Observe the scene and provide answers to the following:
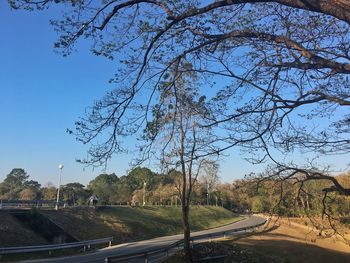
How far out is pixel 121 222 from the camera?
1688 inches

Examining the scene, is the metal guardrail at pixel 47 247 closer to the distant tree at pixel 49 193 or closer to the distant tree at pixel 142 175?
the distant tree at pixel 142 175

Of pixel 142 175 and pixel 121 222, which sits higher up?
pixel 142 175

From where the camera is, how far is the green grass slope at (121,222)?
3641 cm

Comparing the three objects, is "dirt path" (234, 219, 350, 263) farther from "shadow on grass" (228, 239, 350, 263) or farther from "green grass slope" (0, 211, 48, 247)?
"green grass slope" (0, 211, 48, 247)

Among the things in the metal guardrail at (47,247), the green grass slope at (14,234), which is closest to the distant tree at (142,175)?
the metal guardrail at (47,247)

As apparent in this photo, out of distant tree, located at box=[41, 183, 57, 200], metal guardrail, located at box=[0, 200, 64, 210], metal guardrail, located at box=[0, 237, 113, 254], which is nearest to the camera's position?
metal guardrail, located at box=[0, 237, 113, 254]

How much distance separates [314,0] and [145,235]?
126 ft

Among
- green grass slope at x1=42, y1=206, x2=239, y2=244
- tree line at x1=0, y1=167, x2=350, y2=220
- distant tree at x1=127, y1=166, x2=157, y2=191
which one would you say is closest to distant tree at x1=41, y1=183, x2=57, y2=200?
tree line at x1=0, y1=167, x2=350, y2=220

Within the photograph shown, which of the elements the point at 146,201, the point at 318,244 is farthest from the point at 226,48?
the point at 146,201

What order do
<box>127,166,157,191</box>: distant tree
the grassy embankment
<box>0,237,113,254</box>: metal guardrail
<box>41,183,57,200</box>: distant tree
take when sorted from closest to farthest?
<box>127,166,157,191</box>: distant tree → <box>0,237,113,254</box>: metal guardrail → the grassy embankment → <box>41,183,57,200</box>: distant tree

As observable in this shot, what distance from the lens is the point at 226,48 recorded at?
32.9ft

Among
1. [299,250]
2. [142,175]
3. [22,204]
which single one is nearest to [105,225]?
[22,204]

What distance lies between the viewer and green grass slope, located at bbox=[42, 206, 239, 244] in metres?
36.4

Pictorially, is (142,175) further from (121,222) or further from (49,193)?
(49,193)
